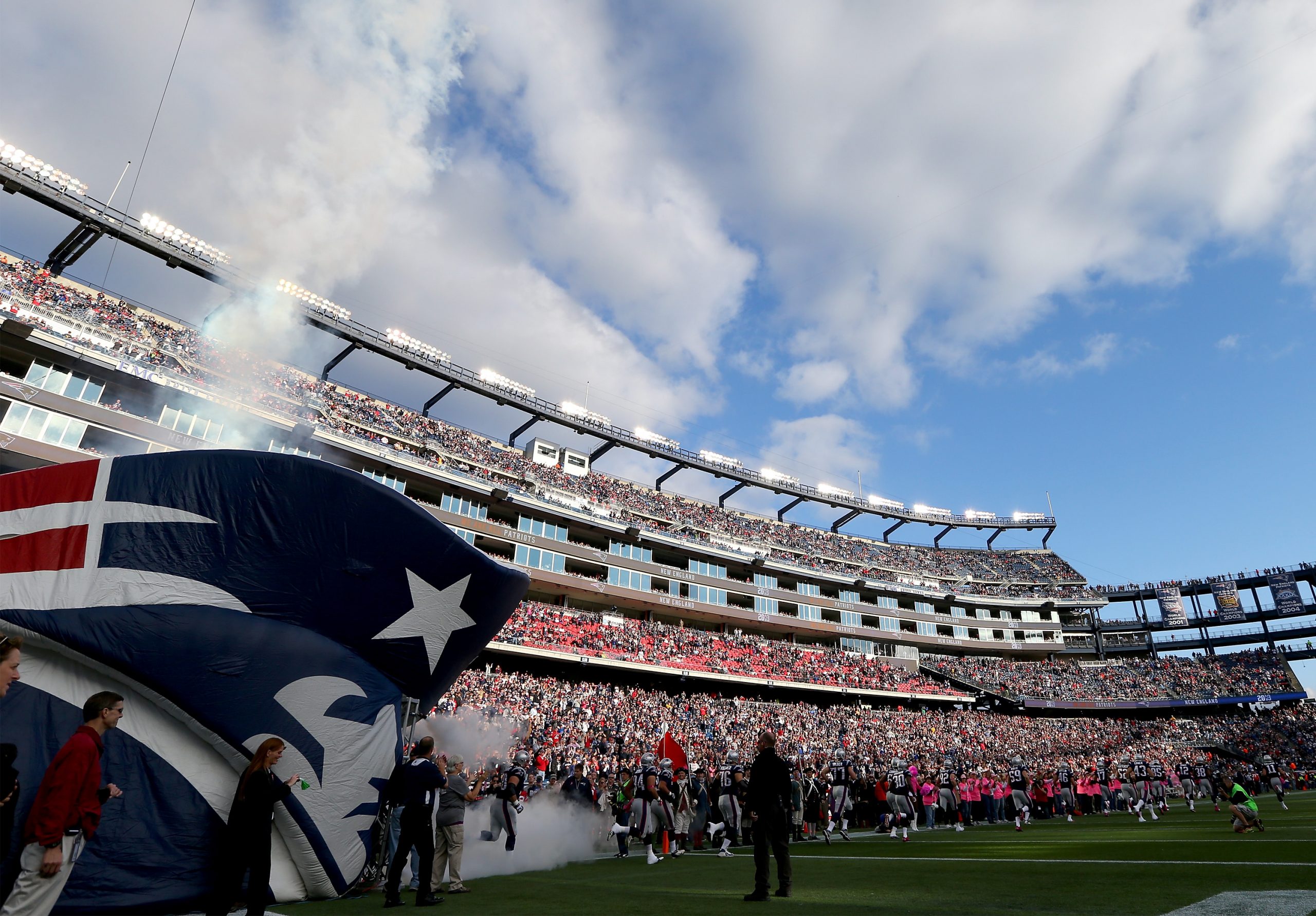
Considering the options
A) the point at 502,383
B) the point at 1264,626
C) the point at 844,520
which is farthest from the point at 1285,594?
the point at 502,383

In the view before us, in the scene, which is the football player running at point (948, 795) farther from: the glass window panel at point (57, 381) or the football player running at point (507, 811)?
the glass window panel at point (57, 381)

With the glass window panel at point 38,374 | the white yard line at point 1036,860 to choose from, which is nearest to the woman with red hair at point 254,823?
the white yard line at point 1036,860

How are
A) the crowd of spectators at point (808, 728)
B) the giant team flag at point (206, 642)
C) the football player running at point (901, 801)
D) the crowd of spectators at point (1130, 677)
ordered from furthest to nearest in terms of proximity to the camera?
the crowd of spectators at point (1130, 677) → the crowd of spectators at point (808, 728) → the football player running at point (901, 801) → the giant team flag at point (206, 642)

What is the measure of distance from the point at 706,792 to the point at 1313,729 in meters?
54.9

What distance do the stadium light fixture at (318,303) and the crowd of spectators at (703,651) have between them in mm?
23501

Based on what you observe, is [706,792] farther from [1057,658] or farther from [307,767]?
[1057,658]

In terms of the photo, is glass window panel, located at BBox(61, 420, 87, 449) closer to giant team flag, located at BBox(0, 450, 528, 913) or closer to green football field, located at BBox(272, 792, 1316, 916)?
giant team flag, located at BBox(0, 450, 528, 913)

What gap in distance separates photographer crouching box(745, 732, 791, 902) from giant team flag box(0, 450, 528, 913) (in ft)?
15.9

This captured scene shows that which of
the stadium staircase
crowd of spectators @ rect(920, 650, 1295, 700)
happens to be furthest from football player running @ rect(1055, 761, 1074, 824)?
crowd of spectators @ rect(920, 650, 1295, 700)

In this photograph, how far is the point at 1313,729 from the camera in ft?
153

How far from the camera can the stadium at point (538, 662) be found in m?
7.39

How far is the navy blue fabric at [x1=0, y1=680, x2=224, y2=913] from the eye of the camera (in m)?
6.66

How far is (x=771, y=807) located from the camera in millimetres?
7590

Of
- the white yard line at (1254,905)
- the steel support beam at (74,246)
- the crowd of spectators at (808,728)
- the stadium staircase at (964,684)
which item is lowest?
the white yard line at (1254,905)
